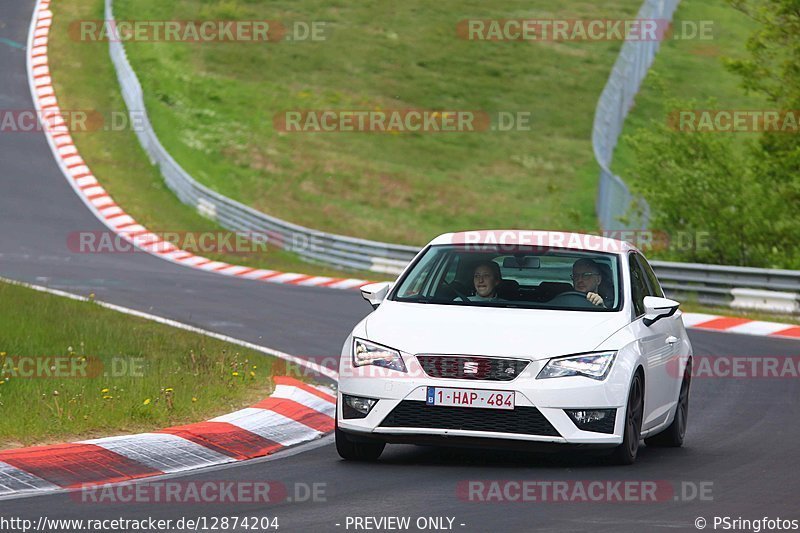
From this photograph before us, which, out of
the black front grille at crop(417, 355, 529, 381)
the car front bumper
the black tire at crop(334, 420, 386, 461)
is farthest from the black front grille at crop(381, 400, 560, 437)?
the black tire at crop(334, 420, 386, 461)

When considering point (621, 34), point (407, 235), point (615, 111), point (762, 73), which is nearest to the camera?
point (762, 73)

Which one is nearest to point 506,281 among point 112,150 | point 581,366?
point 581,366

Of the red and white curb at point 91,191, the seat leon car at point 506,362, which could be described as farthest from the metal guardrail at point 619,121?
the seat leon car at point 506,362

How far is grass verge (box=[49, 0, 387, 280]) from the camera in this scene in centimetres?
3275

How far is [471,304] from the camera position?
10.2 meters

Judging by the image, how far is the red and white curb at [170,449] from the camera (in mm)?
8641

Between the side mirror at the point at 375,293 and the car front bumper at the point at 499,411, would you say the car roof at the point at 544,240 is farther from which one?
the car front bumper at the point at 499,411

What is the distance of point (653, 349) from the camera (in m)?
10.4

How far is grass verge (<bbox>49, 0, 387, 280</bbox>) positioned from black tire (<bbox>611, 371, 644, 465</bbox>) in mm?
19943

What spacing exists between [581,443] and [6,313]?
7951 millimetres

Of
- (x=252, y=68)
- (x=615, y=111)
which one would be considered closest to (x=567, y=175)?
(x=615, y=111)

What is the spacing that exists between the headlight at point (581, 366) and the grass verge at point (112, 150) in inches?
803

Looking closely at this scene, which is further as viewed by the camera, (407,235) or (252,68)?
(252,68)

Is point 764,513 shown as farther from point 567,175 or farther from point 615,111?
point 567,175
